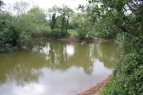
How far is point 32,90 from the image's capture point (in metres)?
9.08

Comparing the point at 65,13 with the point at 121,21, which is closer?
the point at 121,21

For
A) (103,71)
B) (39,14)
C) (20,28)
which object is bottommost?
(103,71)

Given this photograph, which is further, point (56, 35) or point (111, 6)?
point (56, 35)

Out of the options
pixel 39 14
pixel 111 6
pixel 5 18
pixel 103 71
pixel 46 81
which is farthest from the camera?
pixel 39 14

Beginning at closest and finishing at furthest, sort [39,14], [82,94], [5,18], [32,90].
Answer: [82,94] < [32,90] < [5,18] < [39,14]

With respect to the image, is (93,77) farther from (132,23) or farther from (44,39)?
(44,39)

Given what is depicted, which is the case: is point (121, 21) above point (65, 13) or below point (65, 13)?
below

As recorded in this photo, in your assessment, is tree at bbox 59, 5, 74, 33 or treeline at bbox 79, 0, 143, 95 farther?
tree at bbox 59, 5, 74, 33

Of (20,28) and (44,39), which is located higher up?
(20,28)

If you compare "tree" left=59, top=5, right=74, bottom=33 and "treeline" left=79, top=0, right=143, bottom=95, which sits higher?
"tree" left=59, top=5, right=74, bottom=33

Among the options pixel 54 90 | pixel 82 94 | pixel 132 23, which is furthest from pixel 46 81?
pixel 132 23

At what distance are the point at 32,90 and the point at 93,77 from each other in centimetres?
448

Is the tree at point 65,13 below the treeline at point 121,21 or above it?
above

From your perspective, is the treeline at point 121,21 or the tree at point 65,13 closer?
the treeline at point 121,21
